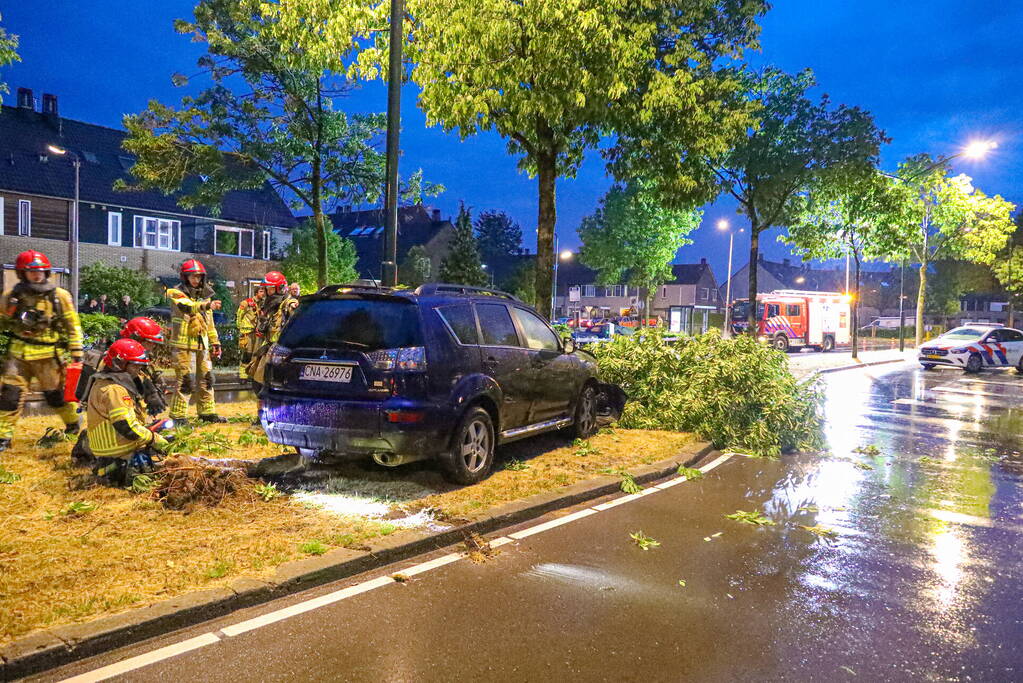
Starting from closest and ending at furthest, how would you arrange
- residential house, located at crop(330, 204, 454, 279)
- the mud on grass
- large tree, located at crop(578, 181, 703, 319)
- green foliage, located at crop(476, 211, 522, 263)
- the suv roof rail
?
the mud on grass < the suv roof rail < large tree, located at crop(578, 181, 703, 319) < residential house, located at crop(330, 204, 454, 279) < green foliage, located at crop(476, 211, 522, 263)

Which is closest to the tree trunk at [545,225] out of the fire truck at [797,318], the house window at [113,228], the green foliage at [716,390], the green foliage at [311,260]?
the green foliage at [716,390]

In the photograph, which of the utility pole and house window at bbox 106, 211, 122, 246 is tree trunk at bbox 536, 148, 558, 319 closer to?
the utility pole

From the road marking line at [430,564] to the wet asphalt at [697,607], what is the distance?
71mm

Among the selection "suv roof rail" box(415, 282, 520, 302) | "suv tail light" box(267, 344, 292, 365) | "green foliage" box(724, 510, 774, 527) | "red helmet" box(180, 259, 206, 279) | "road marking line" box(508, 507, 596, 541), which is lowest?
"green foliage" box(724, 510, 774, 527)

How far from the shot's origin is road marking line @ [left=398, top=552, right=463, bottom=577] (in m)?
4.63

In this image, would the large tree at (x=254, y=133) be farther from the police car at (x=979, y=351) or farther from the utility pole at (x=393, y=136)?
the police car at (x=979, y=351)

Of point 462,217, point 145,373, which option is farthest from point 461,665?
point 462,217

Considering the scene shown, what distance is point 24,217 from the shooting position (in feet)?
104

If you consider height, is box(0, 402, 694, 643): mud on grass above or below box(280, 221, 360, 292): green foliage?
below

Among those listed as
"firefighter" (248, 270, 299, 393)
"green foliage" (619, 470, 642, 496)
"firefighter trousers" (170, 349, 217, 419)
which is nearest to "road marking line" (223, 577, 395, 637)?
"green foliage" (619, 470, 642, 496)

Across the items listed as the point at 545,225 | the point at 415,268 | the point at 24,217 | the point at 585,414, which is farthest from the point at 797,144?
the point at 415,268

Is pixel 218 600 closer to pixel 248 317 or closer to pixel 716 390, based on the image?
pixel 248 317

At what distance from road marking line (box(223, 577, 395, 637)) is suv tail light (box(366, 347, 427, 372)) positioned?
195 cm

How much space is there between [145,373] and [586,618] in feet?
14.0
